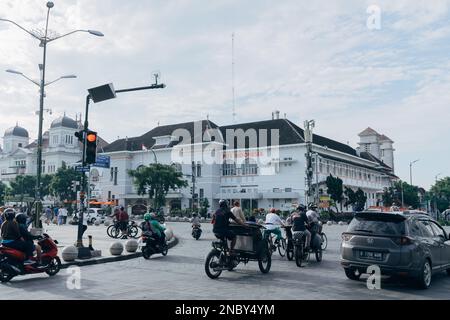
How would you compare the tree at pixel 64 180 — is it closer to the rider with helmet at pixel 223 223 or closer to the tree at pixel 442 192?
the rider with helmet at pixel 223 223

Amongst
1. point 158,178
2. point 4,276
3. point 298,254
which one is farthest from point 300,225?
point 158,178

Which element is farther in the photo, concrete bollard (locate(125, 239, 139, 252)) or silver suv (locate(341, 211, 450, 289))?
concrete bollard (locate(125, 239, 139, 252))

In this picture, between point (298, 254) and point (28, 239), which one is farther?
point (298, 254)

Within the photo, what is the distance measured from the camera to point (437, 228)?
1084cm

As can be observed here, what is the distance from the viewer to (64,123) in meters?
91.8

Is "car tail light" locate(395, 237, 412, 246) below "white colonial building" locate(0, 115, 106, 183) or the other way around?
below

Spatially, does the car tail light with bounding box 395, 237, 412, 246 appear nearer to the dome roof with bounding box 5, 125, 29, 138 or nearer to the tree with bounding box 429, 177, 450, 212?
the tree with bounding box 429, 177, 450, 212

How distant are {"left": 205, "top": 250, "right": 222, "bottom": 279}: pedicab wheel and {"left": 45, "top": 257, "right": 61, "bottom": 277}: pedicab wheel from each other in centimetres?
392

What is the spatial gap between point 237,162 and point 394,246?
52.5m

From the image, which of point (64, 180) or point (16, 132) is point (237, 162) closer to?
point (64, 180)

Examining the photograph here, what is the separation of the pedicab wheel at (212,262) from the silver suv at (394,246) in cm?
294

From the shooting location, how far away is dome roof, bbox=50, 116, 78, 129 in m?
91.4

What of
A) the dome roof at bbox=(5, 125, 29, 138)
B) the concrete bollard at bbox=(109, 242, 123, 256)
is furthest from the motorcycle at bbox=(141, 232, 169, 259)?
the dome roof at bbox=(5, 125, 29, 138)

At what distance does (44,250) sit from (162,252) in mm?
5043
